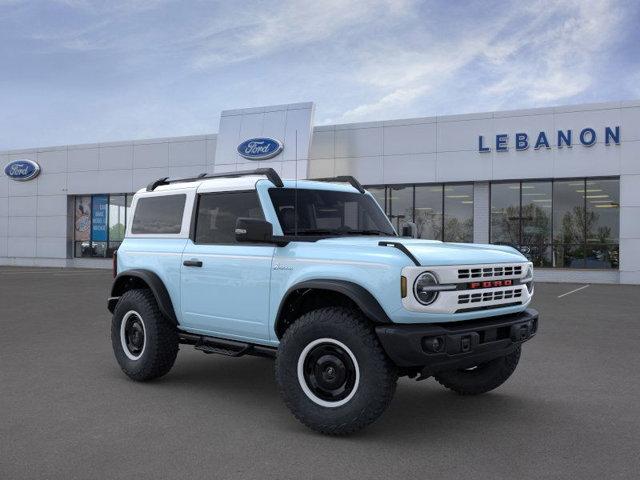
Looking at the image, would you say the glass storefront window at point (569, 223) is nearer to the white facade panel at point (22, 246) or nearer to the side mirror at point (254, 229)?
the side mirror at point (254, 229)

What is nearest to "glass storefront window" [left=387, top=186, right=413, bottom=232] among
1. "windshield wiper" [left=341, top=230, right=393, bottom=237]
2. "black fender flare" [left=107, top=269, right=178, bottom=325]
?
"black fender flare" [left=107, top=269, right=178, bottom=325]

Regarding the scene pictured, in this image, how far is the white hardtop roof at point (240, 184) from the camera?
18.8 ft

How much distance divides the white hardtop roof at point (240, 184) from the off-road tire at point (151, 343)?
1187 millimetres

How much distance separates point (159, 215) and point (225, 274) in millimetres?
1368

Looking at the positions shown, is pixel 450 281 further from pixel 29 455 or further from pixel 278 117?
pixel 278 117

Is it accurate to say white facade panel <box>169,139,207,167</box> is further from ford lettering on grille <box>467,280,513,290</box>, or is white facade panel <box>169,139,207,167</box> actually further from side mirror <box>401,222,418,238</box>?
ford lettering on grille <box>467,280,513,290</box>

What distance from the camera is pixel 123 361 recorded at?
21.2 feet

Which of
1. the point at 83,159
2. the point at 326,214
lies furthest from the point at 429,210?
the point at 326,214

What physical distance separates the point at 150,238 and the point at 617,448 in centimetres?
466

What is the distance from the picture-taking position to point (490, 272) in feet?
15.9

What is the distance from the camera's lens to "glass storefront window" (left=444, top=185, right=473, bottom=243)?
2516cm

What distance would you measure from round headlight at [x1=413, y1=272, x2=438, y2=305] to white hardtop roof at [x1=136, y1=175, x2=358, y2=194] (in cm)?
173

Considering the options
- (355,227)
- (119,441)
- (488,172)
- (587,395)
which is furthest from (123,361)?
(488,172)

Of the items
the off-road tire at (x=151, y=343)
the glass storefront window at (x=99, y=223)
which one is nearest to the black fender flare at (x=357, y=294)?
the off-road tire at (x=151, y=343)
